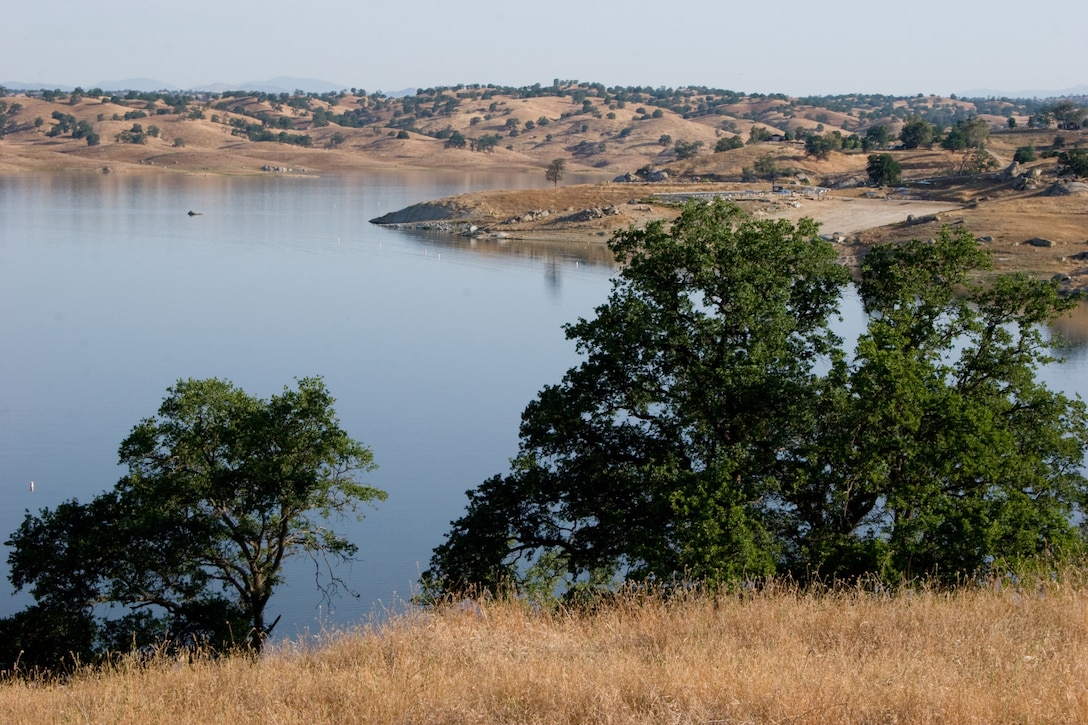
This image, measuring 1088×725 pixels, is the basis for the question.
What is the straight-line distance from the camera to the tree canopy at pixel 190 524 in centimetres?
1416

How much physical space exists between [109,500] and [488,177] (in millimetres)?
118233

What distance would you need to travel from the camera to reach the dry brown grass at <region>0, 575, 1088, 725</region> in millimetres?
6051

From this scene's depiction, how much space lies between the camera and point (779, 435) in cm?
1380

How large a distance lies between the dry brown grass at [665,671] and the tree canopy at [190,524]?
545 cm

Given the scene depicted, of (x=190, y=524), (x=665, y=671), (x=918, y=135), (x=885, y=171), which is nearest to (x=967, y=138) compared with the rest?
(x=918, y=135)

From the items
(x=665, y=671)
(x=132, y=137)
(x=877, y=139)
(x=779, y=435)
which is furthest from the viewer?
(x=132, y=137)

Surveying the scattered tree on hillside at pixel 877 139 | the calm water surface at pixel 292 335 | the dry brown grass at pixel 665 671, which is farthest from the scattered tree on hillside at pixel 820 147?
the dry brown grass at pixel 665 671

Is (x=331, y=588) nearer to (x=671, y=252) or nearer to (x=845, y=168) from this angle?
(x=671, y=252)

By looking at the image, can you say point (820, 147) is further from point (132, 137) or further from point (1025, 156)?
point (132, 137)

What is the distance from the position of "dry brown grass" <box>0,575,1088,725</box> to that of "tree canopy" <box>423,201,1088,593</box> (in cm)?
311

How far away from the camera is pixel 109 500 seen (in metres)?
15.0

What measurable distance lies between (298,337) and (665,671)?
32905 millimetres

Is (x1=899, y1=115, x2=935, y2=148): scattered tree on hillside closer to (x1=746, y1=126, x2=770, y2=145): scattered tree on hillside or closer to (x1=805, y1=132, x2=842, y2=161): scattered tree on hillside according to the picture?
(x1=805, y1=132, x2=842, y2=161): scattered tree on hillside

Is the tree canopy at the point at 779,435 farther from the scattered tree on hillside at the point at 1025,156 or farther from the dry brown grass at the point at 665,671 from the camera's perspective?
the scattered tree on hillside at the point at 1025,156
